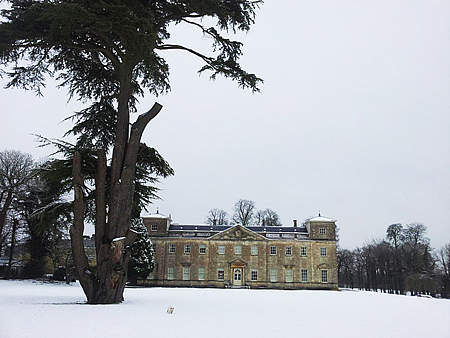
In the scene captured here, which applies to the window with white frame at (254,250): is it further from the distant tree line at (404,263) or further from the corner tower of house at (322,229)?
the distant tree line at (404,263)

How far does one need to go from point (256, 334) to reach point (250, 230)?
114 feet

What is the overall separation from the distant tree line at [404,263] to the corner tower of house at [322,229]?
940 cm

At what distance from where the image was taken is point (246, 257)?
40531 millimetres

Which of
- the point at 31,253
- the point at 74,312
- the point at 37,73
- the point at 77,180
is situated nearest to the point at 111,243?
the point at 77,180

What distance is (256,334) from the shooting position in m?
6.61

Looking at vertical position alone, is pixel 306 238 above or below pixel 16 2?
below

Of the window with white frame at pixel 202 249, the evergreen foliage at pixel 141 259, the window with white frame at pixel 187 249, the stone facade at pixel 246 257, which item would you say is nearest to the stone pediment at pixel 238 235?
the stone facade at pixel 246 257

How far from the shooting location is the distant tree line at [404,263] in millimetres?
41531

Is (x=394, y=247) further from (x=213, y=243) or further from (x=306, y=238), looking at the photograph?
(x=213, y=243)

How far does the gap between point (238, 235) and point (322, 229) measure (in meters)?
→ 8.60

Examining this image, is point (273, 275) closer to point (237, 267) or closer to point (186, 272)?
point (237, 267)

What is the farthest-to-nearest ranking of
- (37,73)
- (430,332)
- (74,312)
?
(37,73) → (74,312) → (430,332)

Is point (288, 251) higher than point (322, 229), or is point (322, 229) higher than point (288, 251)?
point (322, 229)

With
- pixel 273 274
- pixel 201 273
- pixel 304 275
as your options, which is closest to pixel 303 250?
pixel 304 275
